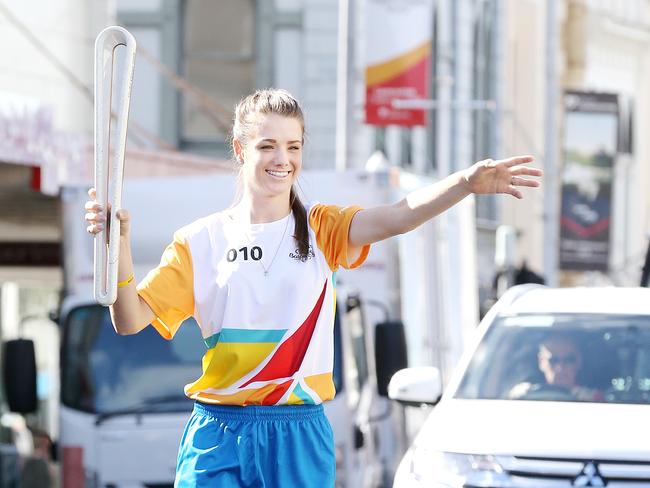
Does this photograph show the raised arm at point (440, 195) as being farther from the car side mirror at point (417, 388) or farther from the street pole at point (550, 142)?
the street pole at point (550, 142)

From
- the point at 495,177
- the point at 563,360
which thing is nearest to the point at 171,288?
the point at 495,177

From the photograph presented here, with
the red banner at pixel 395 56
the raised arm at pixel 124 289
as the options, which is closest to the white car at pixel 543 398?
the raised arm at pixel 124 289

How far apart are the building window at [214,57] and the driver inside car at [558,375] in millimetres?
17995

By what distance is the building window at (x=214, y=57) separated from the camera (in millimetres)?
27281

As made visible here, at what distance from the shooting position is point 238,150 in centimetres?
578

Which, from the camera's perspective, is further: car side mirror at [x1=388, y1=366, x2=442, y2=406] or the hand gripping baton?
car side mirror at [x1=388, y1=366, x2=442, y2=406]

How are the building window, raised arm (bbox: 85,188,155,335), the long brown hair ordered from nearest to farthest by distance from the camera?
raised arm (bbox: 85,188,155,335)
the long brown hair
the building window

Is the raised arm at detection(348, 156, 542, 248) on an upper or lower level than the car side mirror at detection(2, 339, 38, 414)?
upper

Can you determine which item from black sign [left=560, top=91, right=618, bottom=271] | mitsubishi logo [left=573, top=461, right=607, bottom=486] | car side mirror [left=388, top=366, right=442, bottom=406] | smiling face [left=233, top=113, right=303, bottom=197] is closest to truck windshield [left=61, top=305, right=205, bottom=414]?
car side mirror [left=388, top=366, right=442, bottom=406]

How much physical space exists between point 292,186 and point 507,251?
55.8 feet

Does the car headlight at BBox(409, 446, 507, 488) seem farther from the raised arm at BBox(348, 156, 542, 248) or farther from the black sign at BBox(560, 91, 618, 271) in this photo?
the black sign at BBox(560, 91, 618, 271)

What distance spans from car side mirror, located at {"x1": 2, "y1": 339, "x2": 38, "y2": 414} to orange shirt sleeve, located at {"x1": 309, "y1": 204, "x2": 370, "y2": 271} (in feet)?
17.7

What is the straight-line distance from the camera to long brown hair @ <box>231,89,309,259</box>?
5.66m

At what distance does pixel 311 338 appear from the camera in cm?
562
